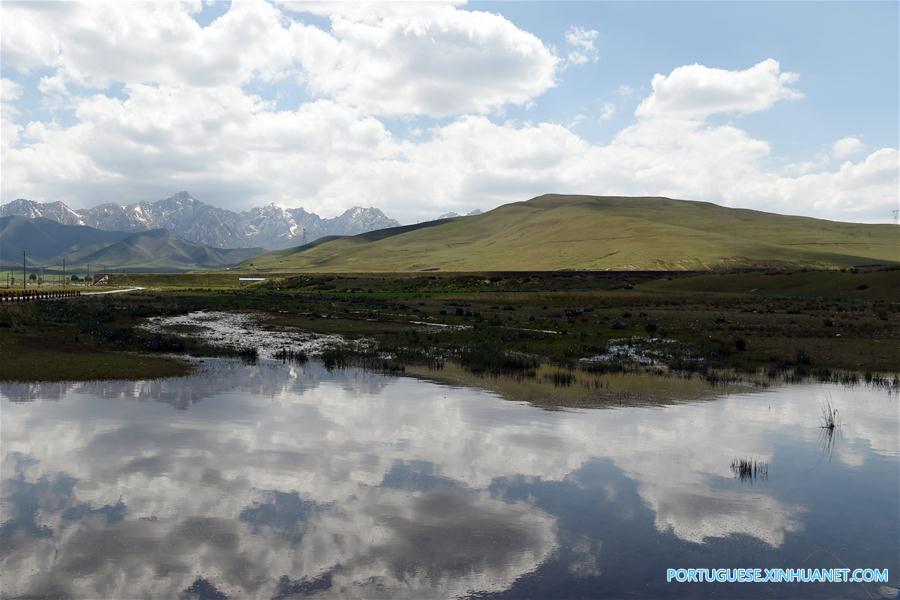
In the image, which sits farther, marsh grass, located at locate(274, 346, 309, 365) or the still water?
marsh grass, located at locate(274, 346, 309, 365)

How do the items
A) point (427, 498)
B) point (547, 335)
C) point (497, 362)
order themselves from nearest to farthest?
point (427, 498) < point (497, 362) < point (547, 335)

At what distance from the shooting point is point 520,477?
50.9 ft

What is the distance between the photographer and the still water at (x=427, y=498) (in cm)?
1048

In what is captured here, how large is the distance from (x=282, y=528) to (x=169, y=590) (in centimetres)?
259

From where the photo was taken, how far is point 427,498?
1402cm

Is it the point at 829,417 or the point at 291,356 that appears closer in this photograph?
the point at 829,417

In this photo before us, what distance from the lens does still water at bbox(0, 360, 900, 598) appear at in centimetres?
1048

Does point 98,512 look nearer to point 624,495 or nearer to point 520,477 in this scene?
point 520,477

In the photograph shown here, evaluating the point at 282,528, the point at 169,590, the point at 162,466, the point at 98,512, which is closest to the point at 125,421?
the point at 162,466

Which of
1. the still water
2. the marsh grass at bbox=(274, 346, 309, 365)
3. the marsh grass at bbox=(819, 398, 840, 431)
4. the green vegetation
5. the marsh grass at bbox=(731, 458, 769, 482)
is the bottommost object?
the marsh grass at bbox=(819, 398, 840, 431)

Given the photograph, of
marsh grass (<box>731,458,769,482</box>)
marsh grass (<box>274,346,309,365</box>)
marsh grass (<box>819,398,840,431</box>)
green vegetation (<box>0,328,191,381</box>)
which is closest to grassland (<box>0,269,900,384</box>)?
green vegetation (<box>0,328,191,381</box>)

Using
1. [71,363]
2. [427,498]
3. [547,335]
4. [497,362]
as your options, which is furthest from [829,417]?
[71,363]

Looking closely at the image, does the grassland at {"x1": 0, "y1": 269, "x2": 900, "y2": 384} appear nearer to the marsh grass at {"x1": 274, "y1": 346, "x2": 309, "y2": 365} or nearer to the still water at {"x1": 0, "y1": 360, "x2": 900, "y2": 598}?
the marsh grass at {"x1": 274, "y1": 346, "x2": 309, "y2": 365}

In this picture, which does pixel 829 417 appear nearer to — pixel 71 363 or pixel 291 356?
pixel 291 356
